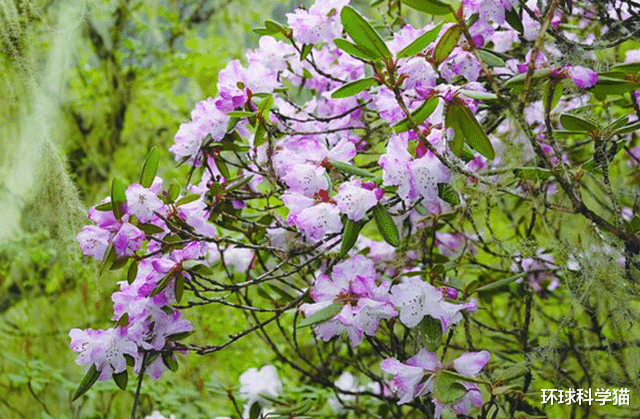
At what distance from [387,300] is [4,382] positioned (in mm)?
1606

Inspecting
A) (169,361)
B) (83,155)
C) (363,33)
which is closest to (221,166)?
(169,361)

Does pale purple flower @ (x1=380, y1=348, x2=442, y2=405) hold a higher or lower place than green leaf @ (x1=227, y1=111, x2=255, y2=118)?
lower

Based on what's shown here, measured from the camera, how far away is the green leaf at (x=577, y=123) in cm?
106

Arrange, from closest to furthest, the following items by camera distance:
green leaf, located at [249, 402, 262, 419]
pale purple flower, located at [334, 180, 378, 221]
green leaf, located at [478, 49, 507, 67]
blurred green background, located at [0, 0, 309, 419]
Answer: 1. pale purple flower, located at [334, 180, 378, 221]
2. green leaf, located at [478, 49, 507, 67]
3. green leaf, located at [249, 402, 262, 419]
4. blurred green background, located at [0, 0, 309, 419]

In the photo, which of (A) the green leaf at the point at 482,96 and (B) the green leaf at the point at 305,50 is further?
(B) the green leaf at the point at 305,50

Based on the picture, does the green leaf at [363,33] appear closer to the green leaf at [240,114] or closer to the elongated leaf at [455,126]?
the elongated leaf at [455,126]

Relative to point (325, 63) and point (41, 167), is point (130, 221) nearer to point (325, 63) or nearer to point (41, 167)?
point (41, 167)

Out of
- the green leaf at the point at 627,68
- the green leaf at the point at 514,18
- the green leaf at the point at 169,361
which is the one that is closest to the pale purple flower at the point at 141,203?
the green leaf at the point at 169,361

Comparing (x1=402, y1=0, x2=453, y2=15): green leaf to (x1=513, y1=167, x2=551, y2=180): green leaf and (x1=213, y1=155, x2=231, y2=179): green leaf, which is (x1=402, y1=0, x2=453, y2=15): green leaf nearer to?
(x1=513, y1=167, x2=551, y2=180): green leaf

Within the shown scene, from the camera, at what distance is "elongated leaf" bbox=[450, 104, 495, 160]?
1015 millimetres

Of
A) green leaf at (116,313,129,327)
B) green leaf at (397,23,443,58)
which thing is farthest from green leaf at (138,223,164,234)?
green leaf at (397,23,443,58)

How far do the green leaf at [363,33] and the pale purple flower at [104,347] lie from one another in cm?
60

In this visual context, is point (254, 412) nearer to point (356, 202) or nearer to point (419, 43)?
point (356, 202)

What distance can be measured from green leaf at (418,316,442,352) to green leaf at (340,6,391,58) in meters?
0.40
